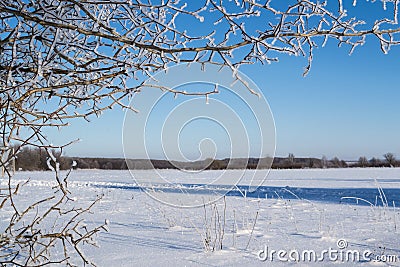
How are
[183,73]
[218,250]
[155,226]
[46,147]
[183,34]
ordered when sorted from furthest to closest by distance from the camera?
[155,226]
[218,250]
[183,73]
[183,34]
[46,147]

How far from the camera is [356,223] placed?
5.24m

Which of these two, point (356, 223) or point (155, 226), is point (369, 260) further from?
point (155, 226)

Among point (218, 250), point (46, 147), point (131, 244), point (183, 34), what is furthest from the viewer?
point (131, 244)

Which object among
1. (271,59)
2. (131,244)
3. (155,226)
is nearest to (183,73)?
(271,59)

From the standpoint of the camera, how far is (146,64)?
157cm

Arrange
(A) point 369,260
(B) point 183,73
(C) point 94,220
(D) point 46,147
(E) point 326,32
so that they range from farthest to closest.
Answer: (C) point 94,220 < (A) point 369,260 < (B) point 183,73 < (D) point 46,147 < (E) point 326,32

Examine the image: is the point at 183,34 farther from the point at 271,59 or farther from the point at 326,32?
the point at 326,32

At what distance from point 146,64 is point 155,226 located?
3.99m

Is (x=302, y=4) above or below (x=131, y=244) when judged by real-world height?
above

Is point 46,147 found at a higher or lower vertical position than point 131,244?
higher

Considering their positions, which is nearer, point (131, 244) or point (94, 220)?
point (131, 244)

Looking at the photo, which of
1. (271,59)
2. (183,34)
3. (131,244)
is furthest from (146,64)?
(131,244)

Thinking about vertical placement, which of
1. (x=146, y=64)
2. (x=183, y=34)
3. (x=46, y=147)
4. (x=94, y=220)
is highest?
(x=183, y=34)

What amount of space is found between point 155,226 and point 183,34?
406cm
